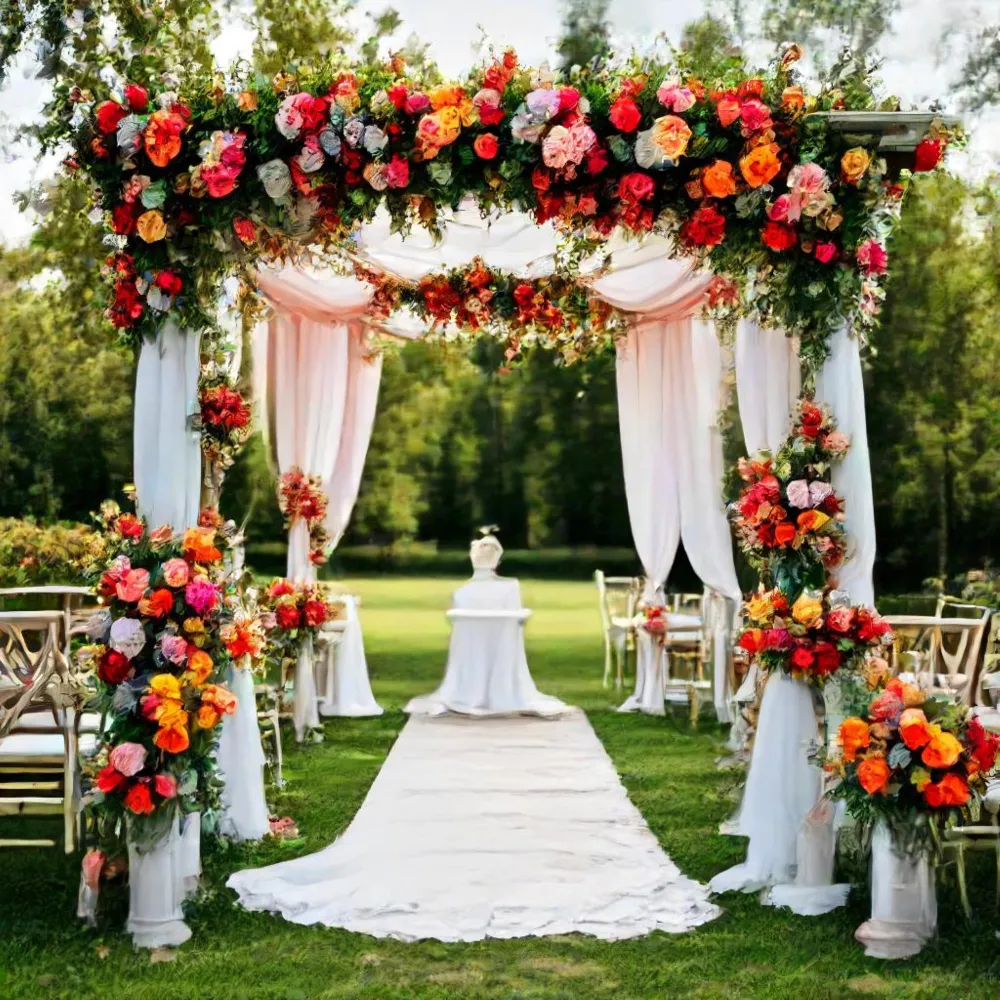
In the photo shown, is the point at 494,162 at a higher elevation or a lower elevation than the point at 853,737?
higher

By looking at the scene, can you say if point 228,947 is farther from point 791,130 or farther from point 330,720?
point 330,720

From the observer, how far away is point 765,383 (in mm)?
6613

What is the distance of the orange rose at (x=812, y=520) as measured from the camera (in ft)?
16.5

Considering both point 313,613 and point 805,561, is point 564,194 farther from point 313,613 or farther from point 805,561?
point 313,613

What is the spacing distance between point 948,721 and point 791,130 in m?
2.26

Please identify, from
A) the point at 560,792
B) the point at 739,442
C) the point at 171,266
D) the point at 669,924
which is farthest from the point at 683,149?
the point at 739,442

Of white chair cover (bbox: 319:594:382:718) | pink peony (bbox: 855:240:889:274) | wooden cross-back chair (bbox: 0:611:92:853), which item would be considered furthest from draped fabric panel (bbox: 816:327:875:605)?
white chair cover (bbox: 319:594:382:718)

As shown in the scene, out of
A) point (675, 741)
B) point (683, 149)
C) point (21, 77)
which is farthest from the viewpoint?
point (21, 77)

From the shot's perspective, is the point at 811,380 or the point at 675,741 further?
the point at 675,741


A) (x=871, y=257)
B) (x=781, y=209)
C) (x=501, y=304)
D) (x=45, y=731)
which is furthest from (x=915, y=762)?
(x=501, y=304)

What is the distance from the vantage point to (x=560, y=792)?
7227 mm

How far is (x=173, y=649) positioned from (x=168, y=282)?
141cm

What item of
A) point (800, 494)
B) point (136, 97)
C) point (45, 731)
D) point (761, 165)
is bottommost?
point (45, 731)

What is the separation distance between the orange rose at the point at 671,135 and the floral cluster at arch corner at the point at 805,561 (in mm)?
1197
